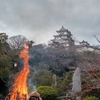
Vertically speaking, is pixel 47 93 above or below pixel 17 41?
below

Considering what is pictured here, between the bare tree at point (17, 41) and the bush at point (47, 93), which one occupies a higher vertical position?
the bare tree at point (17, 41)

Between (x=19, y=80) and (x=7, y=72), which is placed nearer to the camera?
(x=19, y=80)

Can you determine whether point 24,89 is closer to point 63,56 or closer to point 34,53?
point 34,53

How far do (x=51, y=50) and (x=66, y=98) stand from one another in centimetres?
1017

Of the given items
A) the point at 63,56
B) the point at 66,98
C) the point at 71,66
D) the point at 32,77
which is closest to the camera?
the point at 66,98

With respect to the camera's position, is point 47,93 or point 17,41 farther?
point 17,41

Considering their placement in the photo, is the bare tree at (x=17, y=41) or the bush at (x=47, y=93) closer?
the bush at (x=47, y=93)

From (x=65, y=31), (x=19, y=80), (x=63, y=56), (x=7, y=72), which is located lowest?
(x=19, y=80)

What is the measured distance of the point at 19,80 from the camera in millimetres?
6719

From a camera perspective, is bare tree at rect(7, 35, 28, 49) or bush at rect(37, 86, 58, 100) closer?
bush at rect(37, 86, 58, 100)

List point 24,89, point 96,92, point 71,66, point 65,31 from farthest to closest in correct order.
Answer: point 65,31
point 71,66
point 96,92
point 24,89

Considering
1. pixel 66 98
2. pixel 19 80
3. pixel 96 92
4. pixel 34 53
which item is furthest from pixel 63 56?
pixel 19 80

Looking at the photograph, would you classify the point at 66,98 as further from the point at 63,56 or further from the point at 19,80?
the point at 63,56

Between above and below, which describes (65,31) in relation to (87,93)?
above
